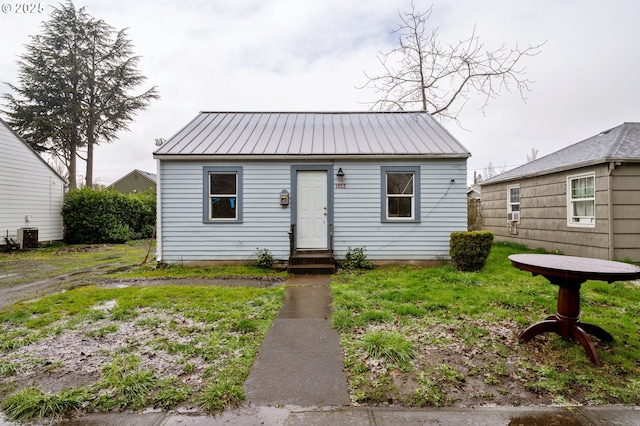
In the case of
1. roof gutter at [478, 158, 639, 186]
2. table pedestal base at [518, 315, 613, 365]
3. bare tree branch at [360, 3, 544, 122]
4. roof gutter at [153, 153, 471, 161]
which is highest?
bare tree branch at [360, 3, 544, 122]

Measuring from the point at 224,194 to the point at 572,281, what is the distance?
293 inches

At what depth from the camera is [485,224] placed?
1395 centimetres

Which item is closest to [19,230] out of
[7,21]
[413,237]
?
Result: [7,21]

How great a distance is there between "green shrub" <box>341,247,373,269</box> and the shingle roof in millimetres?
6505

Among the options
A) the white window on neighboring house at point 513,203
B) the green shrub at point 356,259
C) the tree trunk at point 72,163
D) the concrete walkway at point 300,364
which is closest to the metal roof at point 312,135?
the green shrub at point 356,259

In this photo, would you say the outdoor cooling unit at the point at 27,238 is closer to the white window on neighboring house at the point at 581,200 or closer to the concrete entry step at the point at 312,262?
the concrete entry step at the point at 312,262

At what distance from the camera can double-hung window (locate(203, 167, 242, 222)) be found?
27.0 ft

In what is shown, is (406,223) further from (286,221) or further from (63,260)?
(63,260)

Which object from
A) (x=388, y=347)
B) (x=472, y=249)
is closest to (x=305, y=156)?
(x=472, y=249)

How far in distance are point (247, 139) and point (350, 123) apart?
3540mm

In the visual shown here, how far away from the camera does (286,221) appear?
27.0 feet

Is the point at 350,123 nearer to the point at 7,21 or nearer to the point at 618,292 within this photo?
the point at 618,292

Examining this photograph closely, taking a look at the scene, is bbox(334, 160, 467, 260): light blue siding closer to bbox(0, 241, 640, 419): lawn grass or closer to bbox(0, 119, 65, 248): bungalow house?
bbox(0, 241, 640, 419): lawn grass

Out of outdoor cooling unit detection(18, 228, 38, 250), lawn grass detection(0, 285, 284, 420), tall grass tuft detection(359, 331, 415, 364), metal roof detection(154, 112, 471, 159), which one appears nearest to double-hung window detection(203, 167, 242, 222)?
metal roof detection(154, 112, 471, 159)
